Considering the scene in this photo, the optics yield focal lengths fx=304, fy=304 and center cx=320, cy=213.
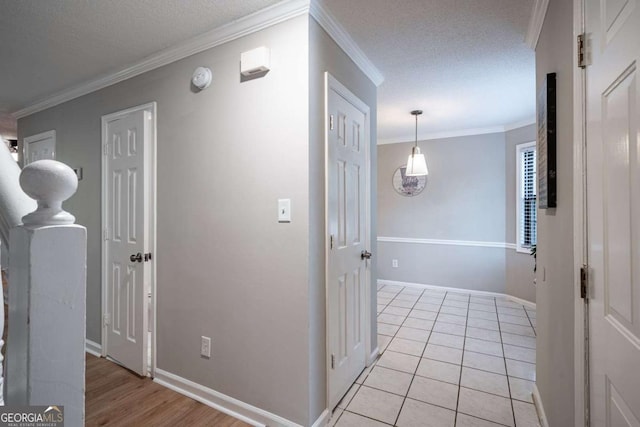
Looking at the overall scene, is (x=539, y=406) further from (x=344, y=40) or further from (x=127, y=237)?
(x=127, y=237)

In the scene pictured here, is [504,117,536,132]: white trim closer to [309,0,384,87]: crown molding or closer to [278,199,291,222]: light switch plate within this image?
[309,0,384,87]: crown molding

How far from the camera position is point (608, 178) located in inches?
36.4

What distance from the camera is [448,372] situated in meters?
2.41

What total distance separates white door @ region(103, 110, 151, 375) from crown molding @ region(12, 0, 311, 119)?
333mm

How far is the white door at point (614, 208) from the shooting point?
0.76 m

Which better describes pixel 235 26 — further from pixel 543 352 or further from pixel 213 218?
pixel 543 352

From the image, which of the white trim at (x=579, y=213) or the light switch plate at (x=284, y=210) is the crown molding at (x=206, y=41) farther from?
the white trim at (x=579, y=213)

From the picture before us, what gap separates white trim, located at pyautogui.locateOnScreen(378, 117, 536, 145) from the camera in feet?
13.7

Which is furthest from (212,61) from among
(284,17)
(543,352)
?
(543,352)

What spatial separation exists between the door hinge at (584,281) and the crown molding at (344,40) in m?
1.75

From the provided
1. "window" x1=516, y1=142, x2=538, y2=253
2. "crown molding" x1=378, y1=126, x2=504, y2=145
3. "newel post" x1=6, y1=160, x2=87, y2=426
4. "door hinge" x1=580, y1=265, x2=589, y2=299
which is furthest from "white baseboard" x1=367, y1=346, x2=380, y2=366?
"crown molding" x1=378, y1=126, x2=504, y2=145

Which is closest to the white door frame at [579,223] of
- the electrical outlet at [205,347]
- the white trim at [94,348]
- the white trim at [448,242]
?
the electrical outlet at [205,347]

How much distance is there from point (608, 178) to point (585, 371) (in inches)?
27.6

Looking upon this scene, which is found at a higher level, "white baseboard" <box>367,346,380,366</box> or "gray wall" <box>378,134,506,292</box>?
"gray wall" <box>378,134,506,292</box>
